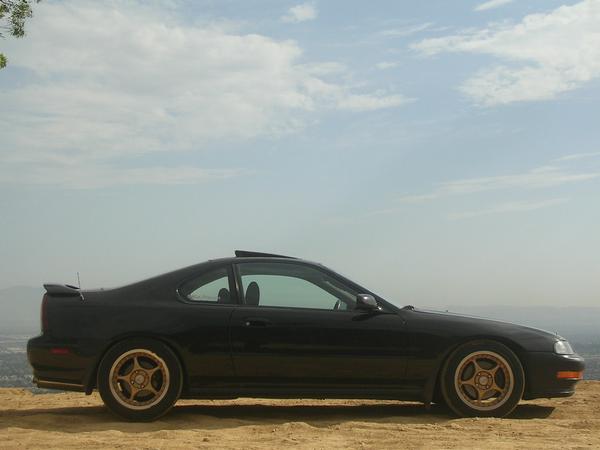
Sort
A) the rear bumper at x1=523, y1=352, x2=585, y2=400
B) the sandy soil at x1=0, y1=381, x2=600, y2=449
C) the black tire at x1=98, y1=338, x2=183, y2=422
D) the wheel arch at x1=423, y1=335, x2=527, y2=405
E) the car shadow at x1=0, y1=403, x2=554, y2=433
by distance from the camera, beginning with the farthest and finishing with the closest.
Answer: the rear bumper at x1=523, y1=352, x2=585, y2=400
the wheel arch at x1=423, y1=335, x2=527, y2=405
the black tire at x1=98, y1=338, x2=183, y2=422
the car shadow at x1=0, y1=403, x2=554, y2=433
the sandy soil at x1=0, y1=381, x2=600, y2=449

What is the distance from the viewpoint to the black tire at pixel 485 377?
7.84 m

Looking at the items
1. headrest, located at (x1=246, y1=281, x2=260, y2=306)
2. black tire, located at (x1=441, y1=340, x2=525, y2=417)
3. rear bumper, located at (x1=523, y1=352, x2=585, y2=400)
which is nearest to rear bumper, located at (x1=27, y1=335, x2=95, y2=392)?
headrest, located at (x1=246, y1=281, x2=260, y2=306)

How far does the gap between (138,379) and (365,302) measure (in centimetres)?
203

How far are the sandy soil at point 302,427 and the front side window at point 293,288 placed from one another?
102 centimetres

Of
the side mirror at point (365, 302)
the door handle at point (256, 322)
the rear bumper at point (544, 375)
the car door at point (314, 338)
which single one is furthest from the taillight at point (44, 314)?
the rear bumper at point (544, 375)

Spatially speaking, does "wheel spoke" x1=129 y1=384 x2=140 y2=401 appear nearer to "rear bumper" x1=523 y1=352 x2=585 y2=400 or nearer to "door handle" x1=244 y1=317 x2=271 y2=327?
"door handle" x1=244 y1=317 x2=271 y2=327

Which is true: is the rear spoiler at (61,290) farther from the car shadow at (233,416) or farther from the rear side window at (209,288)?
the car shadow at (233,416)

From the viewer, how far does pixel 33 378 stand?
788 centimetres

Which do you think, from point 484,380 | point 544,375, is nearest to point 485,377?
point 484,380

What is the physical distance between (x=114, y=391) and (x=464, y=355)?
3.03 meters

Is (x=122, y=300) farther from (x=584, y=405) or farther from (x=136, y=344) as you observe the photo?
(x=584, y=405)

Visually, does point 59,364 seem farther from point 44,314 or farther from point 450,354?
point 450,354

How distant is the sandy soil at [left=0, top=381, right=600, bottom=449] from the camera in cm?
653

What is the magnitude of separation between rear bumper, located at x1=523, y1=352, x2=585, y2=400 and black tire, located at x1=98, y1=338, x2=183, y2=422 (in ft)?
10.0
